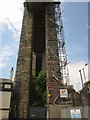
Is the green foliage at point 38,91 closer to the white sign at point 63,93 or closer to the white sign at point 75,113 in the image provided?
the white sign at point 63,93

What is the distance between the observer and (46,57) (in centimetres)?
2481

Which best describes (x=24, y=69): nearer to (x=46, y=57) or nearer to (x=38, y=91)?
(x=46, y=57)

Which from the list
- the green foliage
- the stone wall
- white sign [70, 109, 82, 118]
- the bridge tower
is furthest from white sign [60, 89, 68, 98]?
the green foliage

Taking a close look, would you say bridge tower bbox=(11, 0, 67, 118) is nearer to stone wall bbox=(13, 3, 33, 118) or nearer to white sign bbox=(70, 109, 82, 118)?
stone wall bbox=(13, 3, 33, 118)

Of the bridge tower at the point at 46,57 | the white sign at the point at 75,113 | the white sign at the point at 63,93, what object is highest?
the bridge tower at the point at 46,57

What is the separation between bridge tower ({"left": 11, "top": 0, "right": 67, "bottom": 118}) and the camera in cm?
2266

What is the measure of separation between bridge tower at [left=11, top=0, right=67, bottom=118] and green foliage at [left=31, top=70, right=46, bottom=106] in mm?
2059

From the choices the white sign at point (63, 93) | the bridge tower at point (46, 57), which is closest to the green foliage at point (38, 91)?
the bridge tower at point (46, 57)

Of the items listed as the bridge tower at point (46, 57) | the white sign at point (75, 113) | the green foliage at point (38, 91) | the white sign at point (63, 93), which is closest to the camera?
the white sign at point (75, 113)

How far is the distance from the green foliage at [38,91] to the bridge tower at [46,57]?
2059mm

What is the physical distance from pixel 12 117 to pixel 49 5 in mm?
16406

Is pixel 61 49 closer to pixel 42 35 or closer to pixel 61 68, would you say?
pixel 61 68

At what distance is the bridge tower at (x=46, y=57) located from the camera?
2266 centimetres

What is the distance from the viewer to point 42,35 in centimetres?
3356
